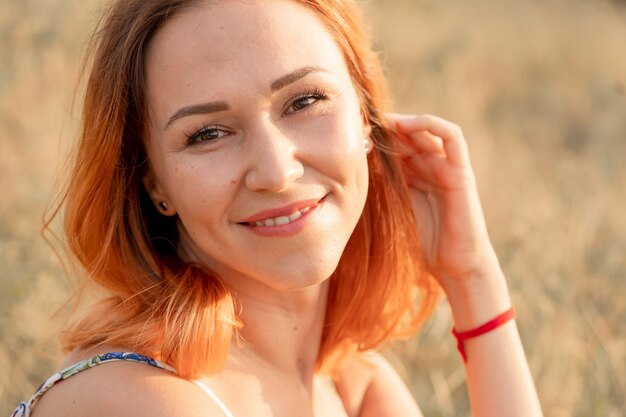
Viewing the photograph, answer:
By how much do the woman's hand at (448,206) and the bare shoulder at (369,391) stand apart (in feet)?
1.08

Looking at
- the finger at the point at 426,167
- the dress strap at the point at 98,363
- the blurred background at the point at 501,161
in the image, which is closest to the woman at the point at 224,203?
the dress strap at the point at 98,363

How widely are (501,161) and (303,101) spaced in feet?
15.9

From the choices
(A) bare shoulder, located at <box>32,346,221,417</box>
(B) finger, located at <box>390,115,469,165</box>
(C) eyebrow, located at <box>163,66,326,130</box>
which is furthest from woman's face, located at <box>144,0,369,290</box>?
(B) finger, located at <box>390,115,469,165</box>

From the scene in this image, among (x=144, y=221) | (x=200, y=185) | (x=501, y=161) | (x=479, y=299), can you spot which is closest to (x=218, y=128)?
(x=200, y=185)

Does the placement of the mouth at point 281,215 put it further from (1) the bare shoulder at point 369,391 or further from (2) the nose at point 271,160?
(1) the bare shoulder at point 369,391

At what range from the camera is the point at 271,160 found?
205cm

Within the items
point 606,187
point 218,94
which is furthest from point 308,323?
point 606,187

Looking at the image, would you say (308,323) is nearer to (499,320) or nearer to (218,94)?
(499,320)

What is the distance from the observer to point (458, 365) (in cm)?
404

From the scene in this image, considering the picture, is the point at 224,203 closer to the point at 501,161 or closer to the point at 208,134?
the point at 208,134

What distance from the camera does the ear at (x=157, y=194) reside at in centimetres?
234

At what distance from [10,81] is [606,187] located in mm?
3814

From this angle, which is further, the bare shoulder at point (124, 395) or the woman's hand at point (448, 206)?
the woman's hand at point (448, 206)

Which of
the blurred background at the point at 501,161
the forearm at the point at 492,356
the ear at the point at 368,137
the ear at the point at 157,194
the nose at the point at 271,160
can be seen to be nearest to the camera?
the nose at the point at 271,160
